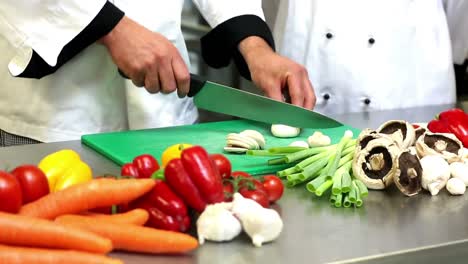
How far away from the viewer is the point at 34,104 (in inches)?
49.8

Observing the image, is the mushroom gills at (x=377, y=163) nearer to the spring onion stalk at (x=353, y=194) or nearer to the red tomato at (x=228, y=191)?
the spring onion stalk at (x=353, y=194)

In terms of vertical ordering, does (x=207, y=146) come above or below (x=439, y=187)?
below

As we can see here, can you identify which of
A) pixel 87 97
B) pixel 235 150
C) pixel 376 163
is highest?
pixel 376 163

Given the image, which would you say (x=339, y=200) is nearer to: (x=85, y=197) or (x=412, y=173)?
(x=412, y=173)

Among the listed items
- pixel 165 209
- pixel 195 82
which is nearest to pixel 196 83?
pixel 195 82

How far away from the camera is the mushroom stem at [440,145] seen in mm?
947

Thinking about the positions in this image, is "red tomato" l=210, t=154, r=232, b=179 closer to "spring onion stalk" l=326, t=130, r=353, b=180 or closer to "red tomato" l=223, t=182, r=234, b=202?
"red tomato" l=223, t=182, r=234, b=202

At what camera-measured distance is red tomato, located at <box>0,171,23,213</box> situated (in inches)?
26.6

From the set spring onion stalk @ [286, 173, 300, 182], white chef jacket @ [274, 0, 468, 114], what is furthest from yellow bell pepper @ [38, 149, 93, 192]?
white chef jacket @ [274, 0, 468, 114]

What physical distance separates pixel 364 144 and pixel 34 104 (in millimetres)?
589

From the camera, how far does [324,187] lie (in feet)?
2.90

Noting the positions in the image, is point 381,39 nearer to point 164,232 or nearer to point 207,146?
point 207,146

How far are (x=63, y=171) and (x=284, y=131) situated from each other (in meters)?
0.44

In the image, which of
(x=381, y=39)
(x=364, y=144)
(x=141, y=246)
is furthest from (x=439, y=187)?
(x=381, y=39)
